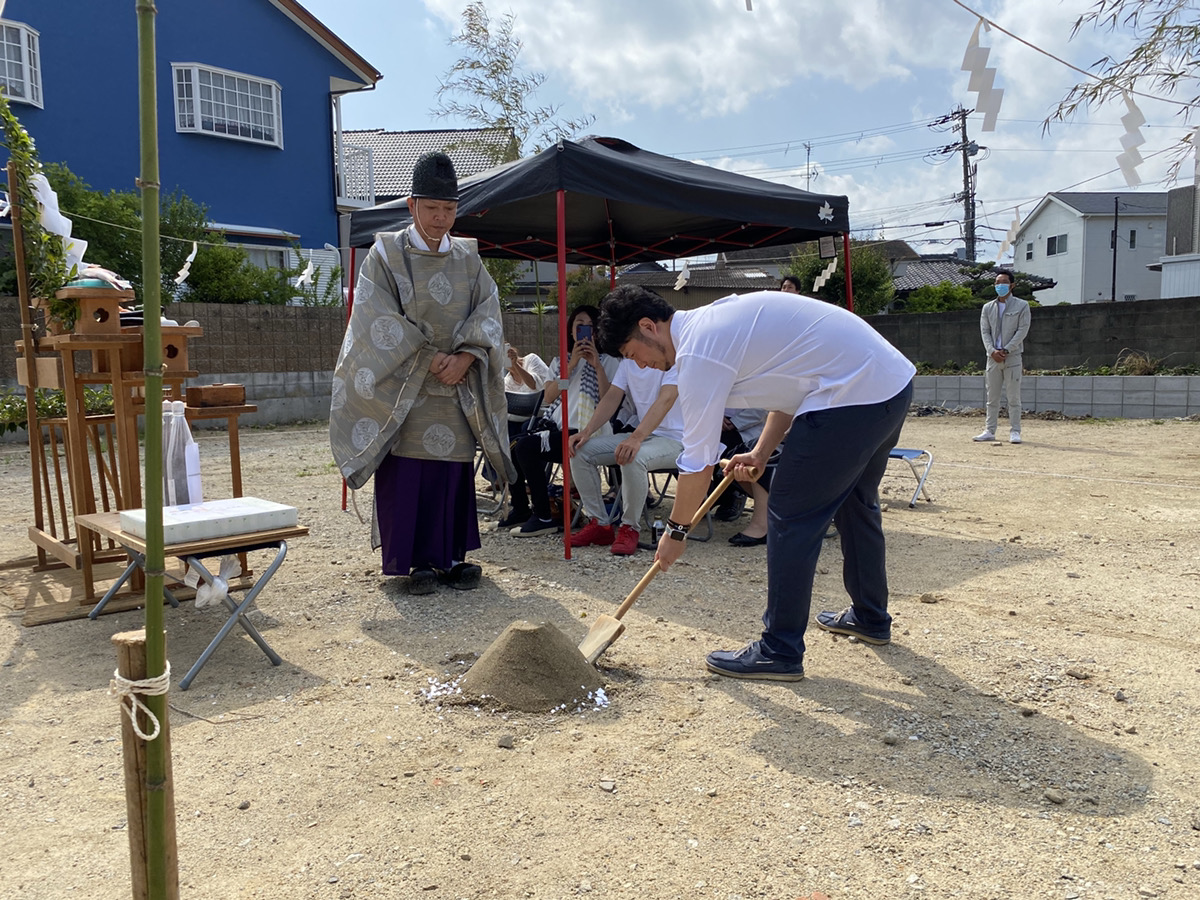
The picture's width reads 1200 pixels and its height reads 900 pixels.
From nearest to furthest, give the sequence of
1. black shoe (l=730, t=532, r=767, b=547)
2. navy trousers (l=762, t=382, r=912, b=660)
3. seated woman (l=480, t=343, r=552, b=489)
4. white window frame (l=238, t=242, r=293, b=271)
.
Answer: navy trousers (l=762, t=382, r=912, b=660)
black shoe (l=730, t=532, r=767, b=547)
seated woman (l=480, t=343, r=552, b=489)
white window frame (l=238, t=242, r=293, b=271)

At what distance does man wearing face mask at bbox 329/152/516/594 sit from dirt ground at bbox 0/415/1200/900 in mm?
330

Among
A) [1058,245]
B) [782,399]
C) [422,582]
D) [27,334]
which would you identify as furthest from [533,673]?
[1058,245]

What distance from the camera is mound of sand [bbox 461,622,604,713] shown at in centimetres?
286

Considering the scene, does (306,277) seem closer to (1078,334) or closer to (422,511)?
(422,511)

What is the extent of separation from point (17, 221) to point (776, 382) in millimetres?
3341

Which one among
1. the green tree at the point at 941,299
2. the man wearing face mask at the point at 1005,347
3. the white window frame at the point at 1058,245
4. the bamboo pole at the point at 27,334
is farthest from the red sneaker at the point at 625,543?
the white window frame at the point at 1058,245

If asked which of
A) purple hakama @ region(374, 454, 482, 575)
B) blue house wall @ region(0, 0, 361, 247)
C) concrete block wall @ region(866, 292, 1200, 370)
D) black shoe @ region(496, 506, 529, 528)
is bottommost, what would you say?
black shoe @ region(496, 506, 529, 528)

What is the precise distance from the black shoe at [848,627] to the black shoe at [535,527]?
7.06 feet

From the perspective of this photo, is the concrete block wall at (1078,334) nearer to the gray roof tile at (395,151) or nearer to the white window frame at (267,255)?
the white window frame at (267,255)

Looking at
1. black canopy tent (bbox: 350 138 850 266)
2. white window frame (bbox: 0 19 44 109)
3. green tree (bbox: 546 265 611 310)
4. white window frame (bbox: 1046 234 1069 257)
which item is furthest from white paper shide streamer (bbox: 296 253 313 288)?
white window frame (bbox: 1046 234 1069 257)

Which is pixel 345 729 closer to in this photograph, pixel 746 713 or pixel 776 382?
pixel 746 713

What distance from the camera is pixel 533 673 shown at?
290 centimetres

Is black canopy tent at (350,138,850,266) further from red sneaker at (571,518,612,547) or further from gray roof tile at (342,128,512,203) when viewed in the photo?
gray roof tile at (342,128,512,203)

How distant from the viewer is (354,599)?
13.3 ft
